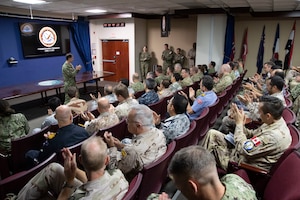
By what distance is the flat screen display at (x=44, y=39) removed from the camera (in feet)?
22.8

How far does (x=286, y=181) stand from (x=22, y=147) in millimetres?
2415

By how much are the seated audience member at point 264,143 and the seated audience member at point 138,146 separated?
0.65 meters

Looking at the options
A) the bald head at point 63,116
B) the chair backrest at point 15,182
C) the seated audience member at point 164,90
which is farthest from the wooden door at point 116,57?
the chair backrest at point 15,182

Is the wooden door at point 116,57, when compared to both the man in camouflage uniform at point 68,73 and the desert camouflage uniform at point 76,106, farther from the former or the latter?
the desert camouflage uniform at point 76,106

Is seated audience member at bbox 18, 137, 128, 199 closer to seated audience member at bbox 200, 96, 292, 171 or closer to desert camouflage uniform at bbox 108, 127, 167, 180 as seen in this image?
desert camouflage uniform at bbox 108, 127, 167, 180

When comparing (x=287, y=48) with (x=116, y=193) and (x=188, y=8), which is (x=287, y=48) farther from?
(x=116, y=193)

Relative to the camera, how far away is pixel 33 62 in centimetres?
728

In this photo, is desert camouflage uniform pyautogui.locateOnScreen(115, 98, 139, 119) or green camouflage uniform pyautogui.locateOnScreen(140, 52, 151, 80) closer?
desert camouflage uniform pyautogui.locateOnScreen(115, 98, 139, 119)

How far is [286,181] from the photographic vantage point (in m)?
1.44

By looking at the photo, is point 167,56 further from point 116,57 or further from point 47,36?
point 47,36

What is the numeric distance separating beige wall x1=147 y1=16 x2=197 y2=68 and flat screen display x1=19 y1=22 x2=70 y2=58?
11.2ft

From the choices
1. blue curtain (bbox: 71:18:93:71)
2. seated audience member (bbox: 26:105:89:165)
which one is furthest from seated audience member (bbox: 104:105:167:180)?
blue curtain (bbox: 71:18:93:71)

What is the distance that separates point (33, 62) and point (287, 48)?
341 inches

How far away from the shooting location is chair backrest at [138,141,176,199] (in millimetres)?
1612
